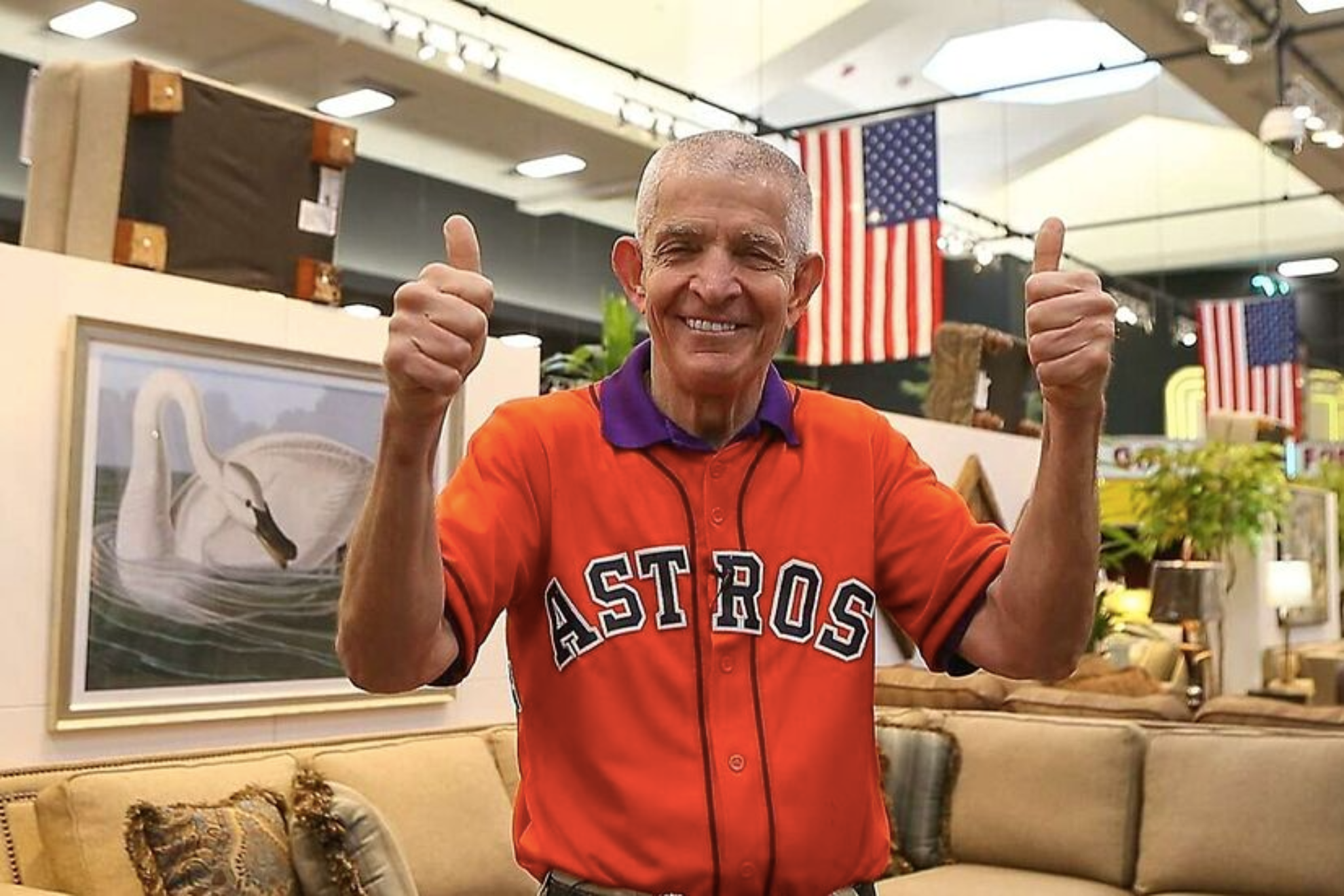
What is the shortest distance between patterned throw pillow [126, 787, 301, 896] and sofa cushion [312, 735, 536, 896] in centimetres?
38

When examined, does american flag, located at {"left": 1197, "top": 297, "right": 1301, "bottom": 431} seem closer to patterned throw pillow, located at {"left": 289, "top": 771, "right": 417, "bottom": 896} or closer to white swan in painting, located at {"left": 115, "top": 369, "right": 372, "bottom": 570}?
white swan in painting, located at {"left": 115, "top": 369, "right": 372, "bottom": 570}

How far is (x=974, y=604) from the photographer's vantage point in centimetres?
153

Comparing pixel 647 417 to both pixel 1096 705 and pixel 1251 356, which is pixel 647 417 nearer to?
pixel 1096 705

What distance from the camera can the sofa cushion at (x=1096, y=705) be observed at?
15.8ft

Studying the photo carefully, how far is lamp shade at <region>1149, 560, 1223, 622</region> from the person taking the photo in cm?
683

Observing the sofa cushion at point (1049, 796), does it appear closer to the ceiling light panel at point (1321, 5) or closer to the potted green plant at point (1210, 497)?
the potted green plant at point (1210, 497)

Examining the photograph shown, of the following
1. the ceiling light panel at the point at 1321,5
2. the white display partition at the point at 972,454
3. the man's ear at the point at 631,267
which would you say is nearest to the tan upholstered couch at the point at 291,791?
the man's ear at the point at 631,267

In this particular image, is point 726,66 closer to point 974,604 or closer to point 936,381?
point 936,381

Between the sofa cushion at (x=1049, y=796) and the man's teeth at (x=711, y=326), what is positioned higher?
the man's teeth at (x=711, y=326)

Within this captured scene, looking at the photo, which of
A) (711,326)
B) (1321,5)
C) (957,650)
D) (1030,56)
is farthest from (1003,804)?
(1030,56)

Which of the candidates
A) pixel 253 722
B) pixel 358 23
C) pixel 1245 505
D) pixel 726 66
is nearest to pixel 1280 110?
pixel 1245 505

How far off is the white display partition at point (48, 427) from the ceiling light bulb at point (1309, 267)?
1593 centimetres

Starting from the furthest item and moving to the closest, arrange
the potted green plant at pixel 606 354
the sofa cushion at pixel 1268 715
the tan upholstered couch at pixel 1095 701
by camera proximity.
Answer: the potted green plant at pixel 606 354 < the tan upholstered couch at pixel 1095 701 < the sofa cushion at pixel 1268 715

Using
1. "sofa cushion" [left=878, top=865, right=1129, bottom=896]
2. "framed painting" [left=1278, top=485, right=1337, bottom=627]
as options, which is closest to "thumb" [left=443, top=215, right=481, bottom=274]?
"sofa cushion" [left=878, top=865, right=1129, bottom=896]
